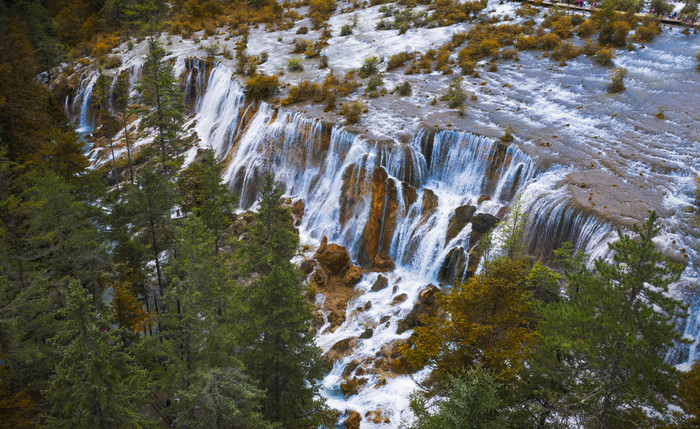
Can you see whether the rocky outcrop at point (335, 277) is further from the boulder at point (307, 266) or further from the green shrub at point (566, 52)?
the green shrub at point (566, 52)

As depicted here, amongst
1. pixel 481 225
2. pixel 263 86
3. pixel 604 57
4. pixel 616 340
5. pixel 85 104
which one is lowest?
pixel 85 104

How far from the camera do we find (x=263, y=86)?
3909 cm

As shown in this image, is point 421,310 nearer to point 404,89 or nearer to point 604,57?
point 404,89

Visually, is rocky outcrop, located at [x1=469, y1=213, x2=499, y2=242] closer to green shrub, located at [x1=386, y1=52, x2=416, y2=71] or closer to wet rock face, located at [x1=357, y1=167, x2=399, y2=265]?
wet rock face, located at [x1=357, y1=167, x2=399, y2=265]

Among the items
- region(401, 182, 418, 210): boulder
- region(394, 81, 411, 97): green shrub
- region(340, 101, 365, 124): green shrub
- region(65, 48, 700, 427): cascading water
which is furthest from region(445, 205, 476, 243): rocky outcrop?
region(394, 81, 411, 97): green shrub

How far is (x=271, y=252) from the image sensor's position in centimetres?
1412

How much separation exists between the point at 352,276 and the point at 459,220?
7.09m

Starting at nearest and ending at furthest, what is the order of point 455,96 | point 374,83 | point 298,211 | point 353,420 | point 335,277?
point 353,420, point 335,277, point 298,211, point 455,96, point 374,83

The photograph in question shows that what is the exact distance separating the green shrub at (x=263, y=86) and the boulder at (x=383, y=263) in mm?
20160

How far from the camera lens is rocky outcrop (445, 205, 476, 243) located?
82.8 ft

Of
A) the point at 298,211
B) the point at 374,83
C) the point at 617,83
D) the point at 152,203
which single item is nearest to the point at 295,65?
the point at 374,83

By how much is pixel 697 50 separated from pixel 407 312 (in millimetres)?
33844

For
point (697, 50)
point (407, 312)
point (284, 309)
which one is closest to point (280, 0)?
point (697, 50)

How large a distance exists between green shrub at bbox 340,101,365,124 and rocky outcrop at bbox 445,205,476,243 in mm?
11444
